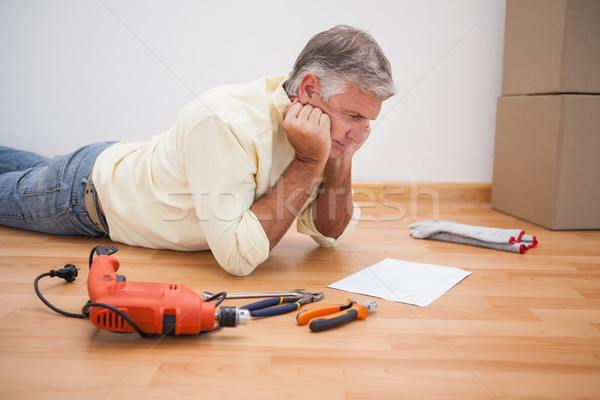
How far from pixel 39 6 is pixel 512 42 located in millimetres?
2139

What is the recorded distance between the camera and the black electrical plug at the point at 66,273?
3.81 feet

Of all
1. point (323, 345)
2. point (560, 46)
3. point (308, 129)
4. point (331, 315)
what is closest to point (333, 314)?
point (331, 315)

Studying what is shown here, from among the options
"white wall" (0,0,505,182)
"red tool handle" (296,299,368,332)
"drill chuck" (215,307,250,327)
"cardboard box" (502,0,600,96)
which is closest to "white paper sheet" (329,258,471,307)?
"red tool handle" (296,299,368,332)

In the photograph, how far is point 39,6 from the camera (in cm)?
223

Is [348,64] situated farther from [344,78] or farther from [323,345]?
[323,345]

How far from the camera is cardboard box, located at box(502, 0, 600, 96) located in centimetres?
177

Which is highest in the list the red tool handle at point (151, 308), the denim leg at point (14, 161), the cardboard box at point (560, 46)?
the cardboard box at point (560, 46)

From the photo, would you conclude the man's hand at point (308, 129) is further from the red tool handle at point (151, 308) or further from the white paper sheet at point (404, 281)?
the red tool handle at point (151, 308)

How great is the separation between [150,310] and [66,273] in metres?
0.45

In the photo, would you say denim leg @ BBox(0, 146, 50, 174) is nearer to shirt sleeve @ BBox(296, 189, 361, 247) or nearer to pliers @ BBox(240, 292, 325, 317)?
shirt sleeve @ BBox(296, 189, 361, 247)

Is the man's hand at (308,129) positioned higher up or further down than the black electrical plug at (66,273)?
higher up

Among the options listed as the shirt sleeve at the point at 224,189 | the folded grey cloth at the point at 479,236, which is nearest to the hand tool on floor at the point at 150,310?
the shirt sleeve at the point at 224,189

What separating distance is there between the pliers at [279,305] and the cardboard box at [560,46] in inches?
52.9

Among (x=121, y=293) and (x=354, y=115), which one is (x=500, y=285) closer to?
(x=354, y=115)
